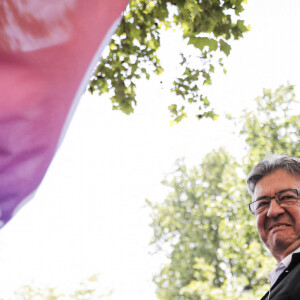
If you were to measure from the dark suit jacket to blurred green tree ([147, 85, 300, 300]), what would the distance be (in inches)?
439

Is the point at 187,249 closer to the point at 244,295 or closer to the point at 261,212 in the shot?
the point at 244,295

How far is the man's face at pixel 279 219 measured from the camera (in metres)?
2.90

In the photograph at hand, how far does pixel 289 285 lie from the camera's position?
2.06m

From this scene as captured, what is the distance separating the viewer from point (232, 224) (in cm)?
1467

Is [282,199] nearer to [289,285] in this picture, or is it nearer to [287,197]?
[287,197]

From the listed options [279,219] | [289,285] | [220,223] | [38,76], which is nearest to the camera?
[38,76]

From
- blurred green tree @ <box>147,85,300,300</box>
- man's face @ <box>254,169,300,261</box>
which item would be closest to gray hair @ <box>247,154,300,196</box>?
man's face @ <box>254,169,300,261</box>

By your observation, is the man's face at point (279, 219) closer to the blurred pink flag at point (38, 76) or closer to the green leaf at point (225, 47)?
the green leaf at point (225, 47)

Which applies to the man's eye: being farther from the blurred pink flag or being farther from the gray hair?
the blurred pink flag

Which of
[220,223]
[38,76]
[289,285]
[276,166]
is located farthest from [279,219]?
[220,223]

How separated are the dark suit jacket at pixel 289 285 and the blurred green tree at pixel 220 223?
11.1 m

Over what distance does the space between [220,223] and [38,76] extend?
14.7 m

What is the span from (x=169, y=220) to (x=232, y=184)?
22.8 feet

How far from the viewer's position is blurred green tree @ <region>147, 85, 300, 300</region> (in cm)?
1470
